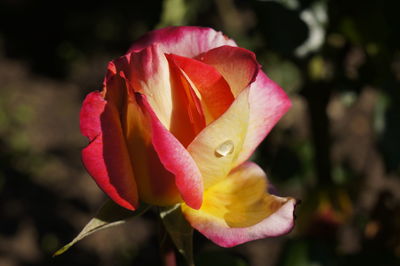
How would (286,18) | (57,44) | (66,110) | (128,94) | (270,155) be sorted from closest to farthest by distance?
(128,94), (286,18), (270,155), (66,110), (57,44)

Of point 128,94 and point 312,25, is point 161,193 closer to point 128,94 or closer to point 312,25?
point 128,94

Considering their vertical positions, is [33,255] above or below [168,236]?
below

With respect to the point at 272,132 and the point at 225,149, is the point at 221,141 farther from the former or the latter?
the point at 272,132

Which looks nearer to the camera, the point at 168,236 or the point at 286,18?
the point at 168,236

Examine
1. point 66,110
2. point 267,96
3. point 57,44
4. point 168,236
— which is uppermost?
point 267,96

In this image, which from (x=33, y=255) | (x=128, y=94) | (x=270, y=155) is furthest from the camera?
(x=33, y=255)

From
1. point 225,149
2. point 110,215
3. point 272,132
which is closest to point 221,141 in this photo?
point 225,149

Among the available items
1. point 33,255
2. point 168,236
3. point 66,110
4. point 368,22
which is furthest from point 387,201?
point 66,110
